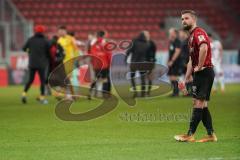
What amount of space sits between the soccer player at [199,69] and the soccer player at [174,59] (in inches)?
455

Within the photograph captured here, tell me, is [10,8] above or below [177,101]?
above

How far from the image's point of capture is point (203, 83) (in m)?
11.4

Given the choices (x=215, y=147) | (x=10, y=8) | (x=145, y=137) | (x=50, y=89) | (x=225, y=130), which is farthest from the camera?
(x=10, y=8)

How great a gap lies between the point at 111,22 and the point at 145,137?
85.4ft

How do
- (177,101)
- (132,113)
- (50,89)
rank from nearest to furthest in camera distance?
(132,113) < (177,101) < (50,89)

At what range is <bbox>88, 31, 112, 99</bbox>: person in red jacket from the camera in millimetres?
22062

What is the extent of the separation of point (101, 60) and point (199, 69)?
1103 cm

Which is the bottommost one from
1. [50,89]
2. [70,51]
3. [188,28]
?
[50,89]

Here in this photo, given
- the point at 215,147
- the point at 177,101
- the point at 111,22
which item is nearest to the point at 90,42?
the point at 177,101

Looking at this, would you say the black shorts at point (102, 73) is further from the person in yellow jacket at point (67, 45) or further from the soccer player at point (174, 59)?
the soccer player at point (174, 59)

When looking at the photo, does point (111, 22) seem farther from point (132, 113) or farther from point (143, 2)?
point (132, 113)

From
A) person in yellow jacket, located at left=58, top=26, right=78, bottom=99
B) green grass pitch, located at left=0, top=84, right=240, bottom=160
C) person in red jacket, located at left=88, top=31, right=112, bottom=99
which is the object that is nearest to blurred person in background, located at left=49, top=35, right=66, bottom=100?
person in yellow jacket, located at left=58, top=26, right=78, bottom=99

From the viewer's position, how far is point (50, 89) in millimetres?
25094

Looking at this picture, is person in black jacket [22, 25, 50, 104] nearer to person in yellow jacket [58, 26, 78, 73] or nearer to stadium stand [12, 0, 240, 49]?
person in yellow jacket [58, 26, 78, 73]
